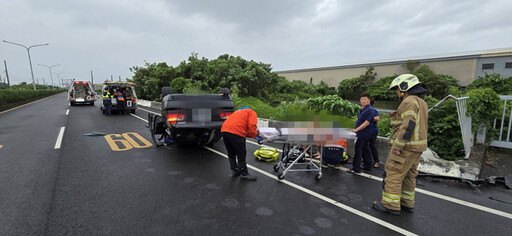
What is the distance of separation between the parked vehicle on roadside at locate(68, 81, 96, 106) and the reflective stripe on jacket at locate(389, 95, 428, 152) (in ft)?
80.7

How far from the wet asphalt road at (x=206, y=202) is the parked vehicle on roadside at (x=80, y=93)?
17915mm

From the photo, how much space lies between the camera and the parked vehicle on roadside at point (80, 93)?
20.0 meters

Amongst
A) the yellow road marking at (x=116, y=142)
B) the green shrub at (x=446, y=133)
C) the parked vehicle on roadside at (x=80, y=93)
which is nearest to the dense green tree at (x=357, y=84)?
the green shrub at (x=446, y=133)

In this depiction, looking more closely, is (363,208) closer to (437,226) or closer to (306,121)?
(437,226)

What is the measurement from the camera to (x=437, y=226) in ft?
9.41

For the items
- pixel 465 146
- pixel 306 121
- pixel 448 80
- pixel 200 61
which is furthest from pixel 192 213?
pixel 448 80

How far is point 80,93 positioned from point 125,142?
19.6 metres

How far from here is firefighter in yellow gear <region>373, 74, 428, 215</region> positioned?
306 centimetres

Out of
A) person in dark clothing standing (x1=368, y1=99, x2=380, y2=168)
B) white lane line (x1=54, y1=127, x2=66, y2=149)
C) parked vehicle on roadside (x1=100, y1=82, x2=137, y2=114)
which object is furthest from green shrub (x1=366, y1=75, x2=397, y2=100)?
white lane line (x1=54, y1=127, x2=66, y2=149)

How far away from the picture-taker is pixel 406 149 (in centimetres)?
313

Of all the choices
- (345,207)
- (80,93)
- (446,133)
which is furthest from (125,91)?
(446,133)

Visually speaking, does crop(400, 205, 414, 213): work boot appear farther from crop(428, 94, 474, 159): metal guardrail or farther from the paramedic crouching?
the paramedic crouching

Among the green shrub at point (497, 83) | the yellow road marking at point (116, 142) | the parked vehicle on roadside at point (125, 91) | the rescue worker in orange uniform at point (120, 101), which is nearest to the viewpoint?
the yellow road marking at point (116, 142)

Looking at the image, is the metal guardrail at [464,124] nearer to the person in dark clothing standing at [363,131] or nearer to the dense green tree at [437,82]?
the person in dark clothing standing at [363,131]
